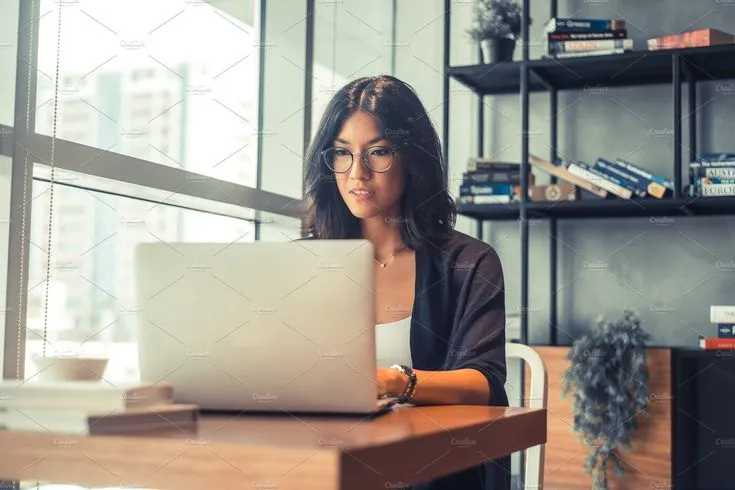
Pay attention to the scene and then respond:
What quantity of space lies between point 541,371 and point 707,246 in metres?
1.93

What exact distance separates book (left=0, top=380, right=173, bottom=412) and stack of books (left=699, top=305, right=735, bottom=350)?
2.48m

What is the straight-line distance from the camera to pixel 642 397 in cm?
297

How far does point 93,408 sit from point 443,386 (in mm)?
584

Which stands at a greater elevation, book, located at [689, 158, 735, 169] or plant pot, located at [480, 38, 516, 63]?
plant pot, located at [480, 38, 516, 63]

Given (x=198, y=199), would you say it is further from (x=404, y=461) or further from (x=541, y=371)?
(x=404, y=461)

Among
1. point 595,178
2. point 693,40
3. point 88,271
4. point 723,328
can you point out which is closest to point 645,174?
point 595,178

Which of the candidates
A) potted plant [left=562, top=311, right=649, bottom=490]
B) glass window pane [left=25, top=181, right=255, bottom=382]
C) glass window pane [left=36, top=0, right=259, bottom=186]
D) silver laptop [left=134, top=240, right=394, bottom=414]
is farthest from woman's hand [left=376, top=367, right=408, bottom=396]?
potted plant [left=562, top=311, right=649, bottom=490]

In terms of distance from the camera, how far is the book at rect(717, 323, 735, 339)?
2.97 m

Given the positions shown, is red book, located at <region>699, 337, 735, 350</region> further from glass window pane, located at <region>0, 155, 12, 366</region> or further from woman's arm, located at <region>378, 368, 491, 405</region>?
glass window pane, located at <region>0, 155, 12, 366</region>

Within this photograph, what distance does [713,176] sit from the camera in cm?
303

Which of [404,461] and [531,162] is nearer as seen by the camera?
[404,461]

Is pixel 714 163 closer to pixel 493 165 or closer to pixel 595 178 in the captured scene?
pixel 595 178

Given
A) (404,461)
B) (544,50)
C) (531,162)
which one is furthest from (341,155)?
(544,50)

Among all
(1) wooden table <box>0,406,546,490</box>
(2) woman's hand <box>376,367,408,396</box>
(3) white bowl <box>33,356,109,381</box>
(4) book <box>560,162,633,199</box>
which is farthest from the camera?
(4) book <box>560,162,633,199</box>
